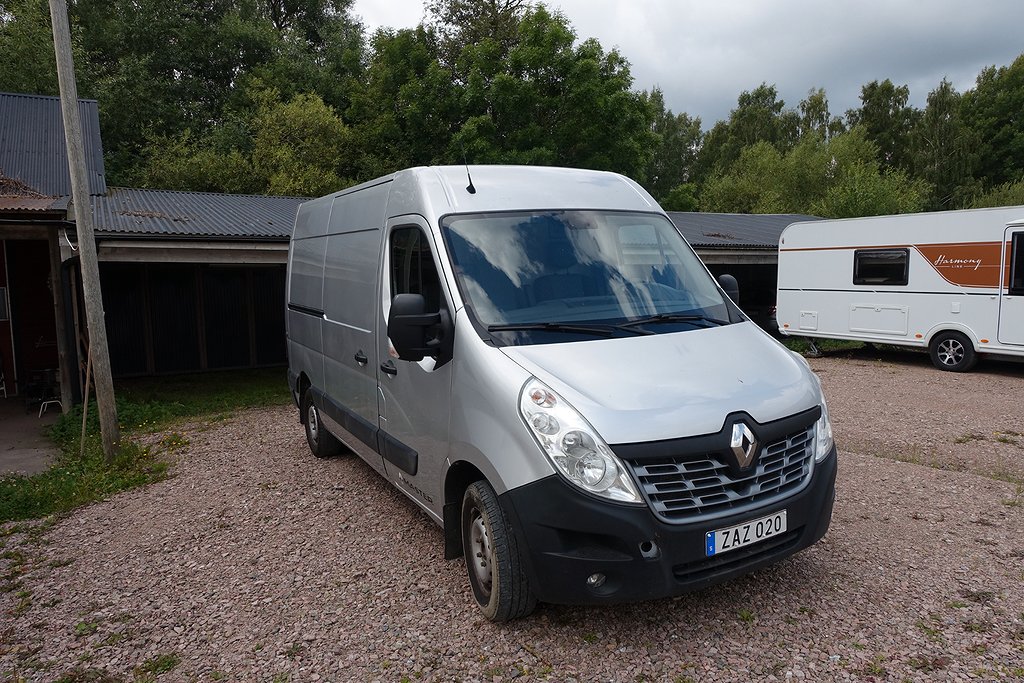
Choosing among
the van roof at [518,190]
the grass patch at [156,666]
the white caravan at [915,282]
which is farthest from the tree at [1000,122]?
the grass patch at [156,666]

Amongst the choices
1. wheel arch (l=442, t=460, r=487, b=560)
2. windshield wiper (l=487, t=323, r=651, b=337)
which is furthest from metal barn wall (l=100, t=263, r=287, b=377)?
windshield wiper (l=487, t=323, r=651, b=337)

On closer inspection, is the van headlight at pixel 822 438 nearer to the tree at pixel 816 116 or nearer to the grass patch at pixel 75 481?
the grass patch at pixel 75 481

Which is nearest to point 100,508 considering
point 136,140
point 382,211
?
point 382,211

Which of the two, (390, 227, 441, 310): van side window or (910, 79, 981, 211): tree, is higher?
(910, 79, 981, 211): tree

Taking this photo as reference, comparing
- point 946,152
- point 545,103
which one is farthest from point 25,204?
point 946,152

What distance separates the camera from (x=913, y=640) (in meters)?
3.44

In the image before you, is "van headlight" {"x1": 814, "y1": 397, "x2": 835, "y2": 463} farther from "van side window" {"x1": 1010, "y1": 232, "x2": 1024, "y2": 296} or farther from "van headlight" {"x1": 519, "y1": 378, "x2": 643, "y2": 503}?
"van side window" {"x1": 1010, "y1": 232, "x2": 1024, "y2": 296}

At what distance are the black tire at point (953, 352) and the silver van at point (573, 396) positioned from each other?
980cm

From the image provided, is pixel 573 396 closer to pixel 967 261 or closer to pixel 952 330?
pixel 967 261

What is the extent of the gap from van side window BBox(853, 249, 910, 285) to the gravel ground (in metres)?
7.35

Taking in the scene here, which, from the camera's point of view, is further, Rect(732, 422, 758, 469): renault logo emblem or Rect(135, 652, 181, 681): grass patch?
Rect(135, 652, 181, 681): grass patch

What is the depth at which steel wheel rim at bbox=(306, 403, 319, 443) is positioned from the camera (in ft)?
22.9

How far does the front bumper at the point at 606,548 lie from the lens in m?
3.07

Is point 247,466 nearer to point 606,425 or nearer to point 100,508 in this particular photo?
point 100,508
